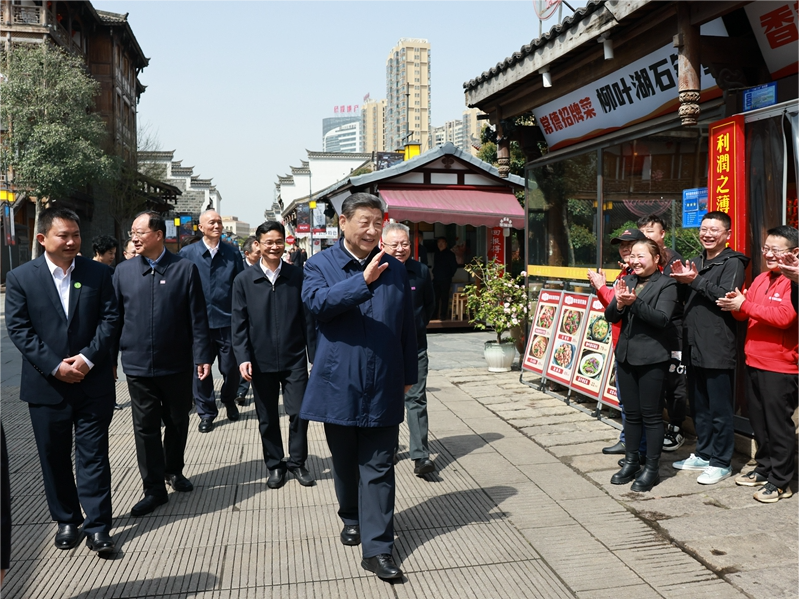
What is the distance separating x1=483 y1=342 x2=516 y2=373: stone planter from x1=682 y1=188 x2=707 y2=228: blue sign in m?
3.56

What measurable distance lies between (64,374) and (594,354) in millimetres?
5151

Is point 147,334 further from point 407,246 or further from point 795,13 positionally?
point 795,13

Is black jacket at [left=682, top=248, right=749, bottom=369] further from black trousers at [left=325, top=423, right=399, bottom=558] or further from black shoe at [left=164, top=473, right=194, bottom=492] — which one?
black shoe at [left=164, top=473, right=194, bottom=492]

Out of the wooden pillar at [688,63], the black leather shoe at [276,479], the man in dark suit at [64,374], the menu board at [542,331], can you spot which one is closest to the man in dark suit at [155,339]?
the man in dark suit at [64,374]

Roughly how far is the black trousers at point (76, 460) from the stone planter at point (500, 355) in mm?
6248

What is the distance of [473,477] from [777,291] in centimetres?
244

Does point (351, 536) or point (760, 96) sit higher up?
point (760, 96)

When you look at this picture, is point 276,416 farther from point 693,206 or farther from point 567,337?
point 693,206

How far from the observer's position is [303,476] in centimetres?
506

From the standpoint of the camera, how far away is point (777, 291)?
4.45 m

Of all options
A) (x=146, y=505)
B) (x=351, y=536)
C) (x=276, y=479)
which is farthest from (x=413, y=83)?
(x=351, y=536)

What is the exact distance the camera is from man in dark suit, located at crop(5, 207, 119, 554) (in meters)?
3.85

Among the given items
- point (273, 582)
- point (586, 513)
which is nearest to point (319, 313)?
point (273, 582)

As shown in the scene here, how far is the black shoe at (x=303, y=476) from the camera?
16.5ft
